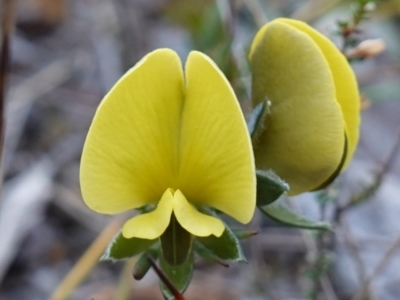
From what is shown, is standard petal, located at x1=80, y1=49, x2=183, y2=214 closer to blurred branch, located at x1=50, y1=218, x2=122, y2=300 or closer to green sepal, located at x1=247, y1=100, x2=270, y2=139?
green sepal, located at x1=247, y1=100, x2=270, y2=139

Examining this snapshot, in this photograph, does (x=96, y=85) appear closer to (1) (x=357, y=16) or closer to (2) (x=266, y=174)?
(1) (x=357, y=16)

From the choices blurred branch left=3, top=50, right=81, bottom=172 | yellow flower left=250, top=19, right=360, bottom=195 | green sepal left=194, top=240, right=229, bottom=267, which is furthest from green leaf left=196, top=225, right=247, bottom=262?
blurred branch left=3, top=50, right=81, bottom=172

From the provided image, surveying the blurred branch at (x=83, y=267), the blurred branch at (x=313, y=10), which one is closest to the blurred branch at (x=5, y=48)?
the blurred branch at (x=83, y=267)

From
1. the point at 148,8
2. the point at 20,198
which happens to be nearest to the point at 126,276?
the point at 20,198

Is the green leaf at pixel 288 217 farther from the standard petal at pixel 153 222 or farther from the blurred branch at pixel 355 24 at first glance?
the blurred branch at pixel 355 24

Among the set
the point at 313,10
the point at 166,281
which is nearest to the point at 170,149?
the point at 166,281

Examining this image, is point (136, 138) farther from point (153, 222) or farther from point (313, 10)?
point (313, 10)

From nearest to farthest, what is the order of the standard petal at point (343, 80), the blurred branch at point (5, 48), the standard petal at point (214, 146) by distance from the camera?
the standard petal at point (214, 146) → the standard petal at point (343, 80) → the blurred branch at point (5, 48)
